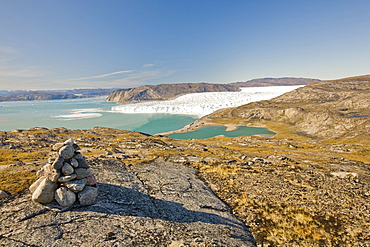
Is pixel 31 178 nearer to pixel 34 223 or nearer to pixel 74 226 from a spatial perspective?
pixel 34 223

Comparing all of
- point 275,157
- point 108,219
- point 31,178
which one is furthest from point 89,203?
point 275,157

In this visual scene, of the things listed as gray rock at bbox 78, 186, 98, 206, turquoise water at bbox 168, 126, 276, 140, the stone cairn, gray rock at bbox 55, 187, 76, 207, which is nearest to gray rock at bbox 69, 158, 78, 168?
the stone cairn

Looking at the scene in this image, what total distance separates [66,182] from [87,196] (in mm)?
1589

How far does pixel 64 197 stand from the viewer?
11.4 m

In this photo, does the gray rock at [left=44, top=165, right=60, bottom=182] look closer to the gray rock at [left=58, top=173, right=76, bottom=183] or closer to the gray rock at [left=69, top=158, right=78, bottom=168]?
the gray rock at [left=58, top=173, right=76, bottom=183]

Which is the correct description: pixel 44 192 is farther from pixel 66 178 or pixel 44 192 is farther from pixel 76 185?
pixel 76 185

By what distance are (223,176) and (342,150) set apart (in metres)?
45.4

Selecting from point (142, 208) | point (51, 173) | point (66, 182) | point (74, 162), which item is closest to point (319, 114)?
point (142, 208)

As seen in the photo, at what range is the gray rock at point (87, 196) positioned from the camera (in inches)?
468

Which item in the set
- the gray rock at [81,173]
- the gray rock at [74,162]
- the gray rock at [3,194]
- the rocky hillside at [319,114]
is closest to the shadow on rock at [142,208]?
the gray rock at [81,173]

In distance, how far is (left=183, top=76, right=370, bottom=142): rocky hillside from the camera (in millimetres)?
80044

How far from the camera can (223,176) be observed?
23.7m

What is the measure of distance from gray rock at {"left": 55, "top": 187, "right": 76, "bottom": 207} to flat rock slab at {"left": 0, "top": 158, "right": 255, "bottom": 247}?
1.19ft

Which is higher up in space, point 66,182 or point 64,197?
point 66,182
